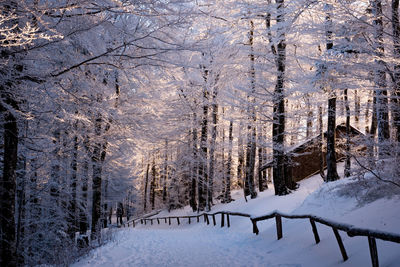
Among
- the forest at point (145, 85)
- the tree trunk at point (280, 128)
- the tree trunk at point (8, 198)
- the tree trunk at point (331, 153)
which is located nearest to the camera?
the forest at point (145, 85)

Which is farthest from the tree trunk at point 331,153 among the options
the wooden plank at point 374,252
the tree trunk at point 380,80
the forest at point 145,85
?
the wooden plank at point 374,252

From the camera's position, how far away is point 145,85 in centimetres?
960

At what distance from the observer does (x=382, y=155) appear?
798cm

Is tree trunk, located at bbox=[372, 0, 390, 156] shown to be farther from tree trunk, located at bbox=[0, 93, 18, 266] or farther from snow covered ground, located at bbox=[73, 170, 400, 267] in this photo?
tree trunk, located at bbox=[0, 93, 18, 266]

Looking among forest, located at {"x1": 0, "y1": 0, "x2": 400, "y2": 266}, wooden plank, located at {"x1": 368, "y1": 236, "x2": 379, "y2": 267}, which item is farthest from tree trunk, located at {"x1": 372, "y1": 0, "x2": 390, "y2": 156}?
wooden plank, located at {"x1": 368, "y1": 236, "x2": 379, "y2": 267}

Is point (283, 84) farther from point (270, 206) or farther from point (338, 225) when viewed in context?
point (338, 225)

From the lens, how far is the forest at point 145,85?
521cm

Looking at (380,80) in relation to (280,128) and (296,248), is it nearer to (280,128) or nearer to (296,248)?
(296,248)

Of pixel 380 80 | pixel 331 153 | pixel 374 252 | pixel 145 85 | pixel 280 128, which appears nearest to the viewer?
pixel 374 252

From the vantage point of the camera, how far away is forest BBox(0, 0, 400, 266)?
17.1 ft

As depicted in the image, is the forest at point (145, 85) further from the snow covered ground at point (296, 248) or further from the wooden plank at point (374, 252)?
the wooden plank at point (374, 252)

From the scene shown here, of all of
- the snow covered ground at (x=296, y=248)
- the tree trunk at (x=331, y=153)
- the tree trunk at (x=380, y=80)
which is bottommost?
the snow covered ground at (x=296, y=248)

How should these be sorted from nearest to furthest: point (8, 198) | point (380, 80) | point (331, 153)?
point (8, 198) → point (380, 80) → point (331, 153)

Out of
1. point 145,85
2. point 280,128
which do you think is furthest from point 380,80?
point 145,85
